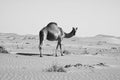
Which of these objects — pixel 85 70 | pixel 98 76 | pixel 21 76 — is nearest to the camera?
pixel 21 76

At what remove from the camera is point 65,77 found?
971cm

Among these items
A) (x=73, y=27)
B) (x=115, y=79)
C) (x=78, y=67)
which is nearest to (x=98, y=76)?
(x=115, y=79)

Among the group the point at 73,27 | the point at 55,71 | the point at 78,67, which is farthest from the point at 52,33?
the point at 55,71

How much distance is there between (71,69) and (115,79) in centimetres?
269

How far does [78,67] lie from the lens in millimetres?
12477

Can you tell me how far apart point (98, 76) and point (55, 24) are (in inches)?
360

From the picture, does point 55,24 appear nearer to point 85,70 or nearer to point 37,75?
point 85,70

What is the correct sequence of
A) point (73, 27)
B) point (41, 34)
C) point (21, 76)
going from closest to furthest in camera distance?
point (21, 76), point (41, 34), point (73, 27)

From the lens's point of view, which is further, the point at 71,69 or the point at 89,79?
the point at 71,69

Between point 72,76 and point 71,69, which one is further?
point 71,69

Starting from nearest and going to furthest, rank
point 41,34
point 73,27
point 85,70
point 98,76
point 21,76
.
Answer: point 21,76
point 98,76
point 85,70
point 41,34
point 73,27

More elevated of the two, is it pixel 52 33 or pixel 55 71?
pixel 52 33

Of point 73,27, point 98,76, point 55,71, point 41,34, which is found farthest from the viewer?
point 73,27

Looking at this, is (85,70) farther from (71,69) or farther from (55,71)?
(55,71)
